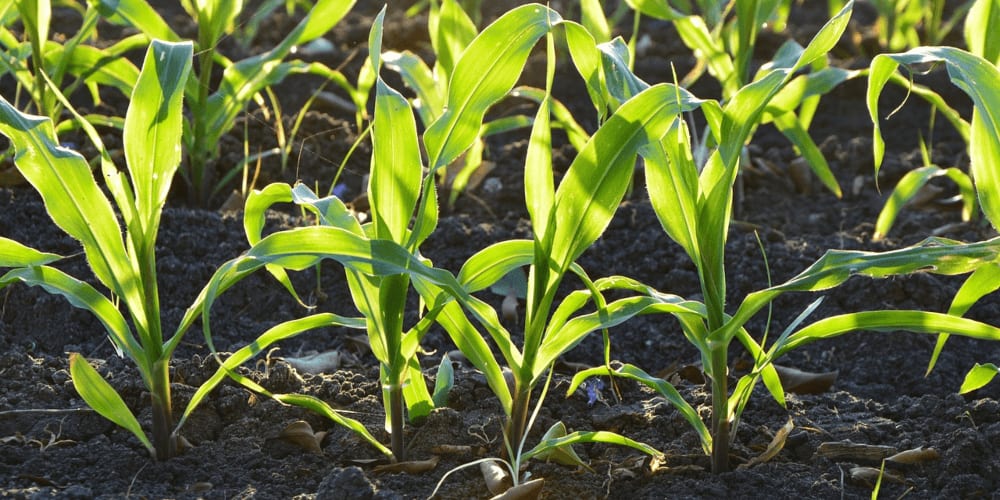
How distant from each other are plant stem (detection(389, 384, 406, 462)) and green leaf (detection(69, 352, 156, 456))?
1.18 feet

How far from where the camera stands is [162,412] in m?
1.69

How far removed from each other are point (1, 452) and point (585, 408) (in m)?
0.92

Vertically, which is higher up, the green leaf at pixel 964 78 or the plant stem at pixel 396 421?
the green leaf at pixel 964 78

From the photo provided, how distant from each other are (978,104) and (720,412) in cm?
56

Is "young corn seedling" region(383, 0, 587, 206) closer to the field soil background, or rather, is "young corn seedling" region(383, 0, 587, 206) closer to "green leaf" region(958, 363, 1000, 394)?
the field soil background

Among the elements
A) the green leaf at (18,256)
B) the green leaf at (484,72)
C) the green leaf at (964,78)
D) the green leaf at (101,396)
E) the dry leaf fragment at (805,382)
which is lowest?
the dry leaf fragment at (805,382)

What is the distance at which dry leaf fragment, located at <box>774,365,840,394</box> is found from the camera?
2.16 m

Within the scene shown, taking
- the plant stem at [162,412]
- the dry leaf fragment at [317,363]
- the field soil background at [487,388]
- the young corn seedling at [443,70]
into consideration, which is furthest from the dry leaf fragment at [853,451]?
the young corn seedling at [443,70]

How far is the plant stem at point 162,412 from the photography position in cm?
166

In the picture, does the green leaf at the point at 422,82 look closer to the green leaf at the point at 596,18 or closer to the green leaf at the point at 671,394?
the green leaf at the point at 596,18

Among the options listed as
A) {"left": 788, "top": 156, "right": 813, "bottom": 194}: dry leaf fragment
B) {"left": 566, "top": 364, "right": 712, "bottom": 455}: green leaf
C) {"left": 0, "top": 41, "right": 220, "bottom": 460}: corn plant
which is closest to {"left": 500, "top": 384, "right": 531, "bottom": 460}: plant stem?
{"left": 566, "top": 364, "right": 712, "bottom": 455}: green leaf

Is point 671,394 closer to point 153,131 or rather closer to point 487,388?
point 487,388

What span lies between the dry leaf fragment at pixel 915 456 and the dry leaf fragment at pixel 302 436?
0.88m

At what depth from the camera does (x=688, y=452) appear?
1776 millimetres
